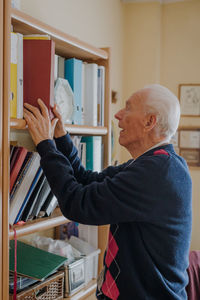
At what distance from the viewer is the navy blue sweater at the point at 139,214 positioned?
1.12m

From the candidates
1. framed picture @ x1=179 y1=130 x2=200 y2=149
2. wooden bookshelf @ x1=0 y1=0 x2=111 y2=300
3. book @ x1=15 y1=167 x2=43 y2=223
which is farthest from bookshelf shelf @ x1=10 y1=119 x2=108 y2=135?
framed picture @ x1=179 y1=130 x2=200 y2=149

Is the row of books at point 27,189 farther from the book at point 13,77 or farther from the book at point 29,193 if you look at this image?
the book at point 13,77

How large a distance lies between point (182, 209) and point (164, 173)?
0.16 m

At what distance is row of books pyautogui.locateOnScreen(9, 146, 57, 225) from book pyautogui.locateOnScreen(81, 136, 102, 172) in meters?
0.37

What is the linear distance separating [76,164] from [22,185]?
302 millimetres

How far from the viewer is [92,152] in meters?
1.73

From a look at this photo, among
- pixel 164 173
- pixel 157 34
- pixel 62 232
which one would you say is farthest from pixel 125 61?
pixel 164 173

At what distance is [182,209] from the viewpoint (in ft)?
3.89

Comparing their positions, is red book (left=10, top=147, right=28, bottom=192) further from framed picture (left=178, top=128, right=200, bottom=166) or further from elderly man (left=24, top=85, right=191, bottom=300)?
framed picture (left=178, top=128, right=200, bottom=166)

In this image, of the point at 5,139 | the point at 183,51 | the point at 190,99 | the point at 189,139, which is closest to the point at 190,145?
the point at 189,139

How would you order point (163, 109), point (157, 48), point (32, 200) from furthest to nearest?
point (157, 48)
point (32, 200)
point (163, 109)

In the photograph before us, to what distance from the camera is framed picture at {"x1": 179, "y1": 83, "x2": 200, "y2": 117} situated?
3.15 meters

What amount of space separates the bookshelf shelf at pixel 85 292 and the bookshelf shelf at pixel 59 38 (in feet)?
3.78

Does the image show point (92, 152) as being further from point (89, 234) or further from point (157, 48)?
point (157, 48)
